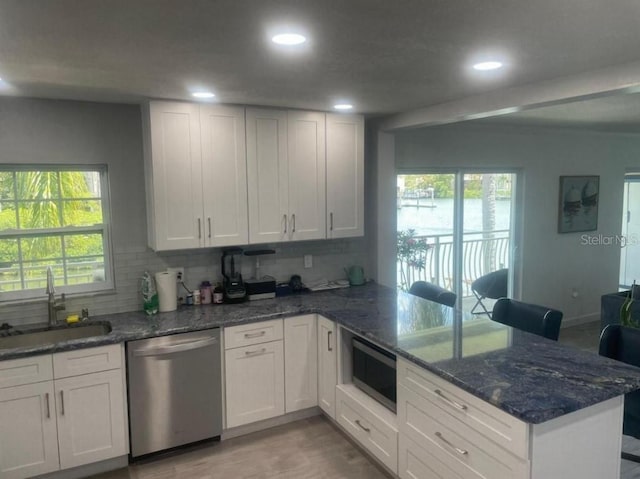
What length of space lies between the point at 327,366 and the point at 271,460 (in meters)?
0.72

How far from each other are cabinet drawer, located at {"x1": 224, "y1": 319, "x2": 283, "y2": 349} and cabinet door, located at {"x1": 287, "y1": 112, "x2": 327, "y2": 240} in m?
0.74

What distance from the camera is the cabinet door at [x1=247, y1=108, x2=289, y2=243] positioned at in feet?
11.7

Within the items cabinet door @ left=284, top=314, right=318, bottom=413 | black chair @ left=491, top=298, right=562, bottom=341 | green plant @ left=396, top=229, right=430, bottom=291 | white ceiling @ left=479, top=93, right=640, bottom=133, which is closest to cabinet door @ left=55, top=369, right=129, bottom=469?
cabinet door @ left=284, top=314, right=318, bottom=413

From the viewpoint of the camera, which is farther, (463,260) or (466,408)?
(463,260)

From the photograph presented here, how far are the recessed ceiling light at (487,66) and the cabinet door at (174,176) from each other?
1.89 m

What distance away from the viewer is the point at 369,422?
2947 millimetres

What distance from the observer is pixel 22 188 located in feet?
10.7

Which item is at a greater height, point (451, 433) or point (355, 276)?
point (355, 276)

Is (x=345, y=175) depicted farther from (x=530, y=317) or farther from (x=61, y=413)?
(x=61, y=413)

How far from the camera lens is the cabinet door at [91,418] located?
113 inches

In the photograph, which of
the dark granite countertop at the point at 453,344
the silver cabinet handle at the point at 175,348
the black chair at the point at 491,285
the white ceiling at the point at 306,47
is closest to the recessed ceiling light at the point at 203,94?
the white ceiling at the point at 306,47

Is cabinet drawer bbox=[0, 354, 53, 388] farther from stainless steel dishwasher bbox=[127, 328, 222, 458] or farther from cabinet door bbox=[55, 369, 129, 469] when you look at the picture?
stainless steel dishwasher bbox=[127, 328, 222, 458]

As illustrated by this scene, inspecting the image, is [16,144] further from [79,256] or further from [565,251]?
[565,251]

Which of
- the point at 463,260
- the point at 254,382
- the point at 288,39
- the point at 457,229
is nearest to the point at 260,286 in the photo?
the point at 254,382
